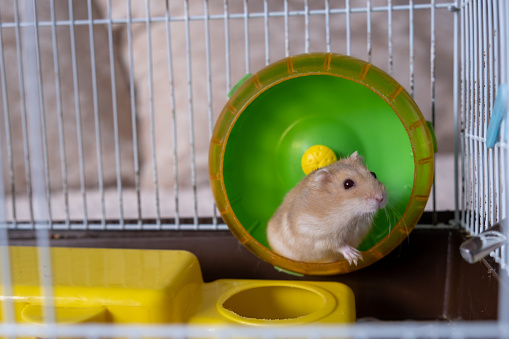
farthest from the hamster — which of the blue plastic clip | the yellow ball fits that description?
the blue plastic clip

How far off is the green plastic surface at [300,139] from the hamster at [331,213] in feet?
0.30

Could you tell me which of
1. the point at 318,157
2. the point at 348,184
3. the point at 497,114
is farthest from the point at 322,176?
the point at 497,114

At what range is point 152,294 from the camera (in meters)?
1.08

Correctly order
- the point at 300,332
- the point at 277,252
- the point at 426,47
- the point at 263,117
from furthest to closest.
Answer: the point at 426,47 < the point at 263,117 < the point at 277,252 < the point at 300,332

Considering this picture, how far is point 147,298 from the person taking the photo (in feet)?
3.53

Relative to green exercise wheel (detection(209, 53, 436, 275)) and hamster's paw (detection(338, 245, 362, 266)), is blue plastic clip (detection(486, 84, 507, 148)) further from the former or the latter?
hamster's paw (detection(338, 245, 362, 266))

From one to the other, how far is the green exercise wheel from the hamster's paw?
0.11 feet

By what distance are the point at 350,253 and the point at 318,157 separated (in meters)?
0.30

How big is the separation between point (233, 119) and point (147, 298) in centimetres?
47

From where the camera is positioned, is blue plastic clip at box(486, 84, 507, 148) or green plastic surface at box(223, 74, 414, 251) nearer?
blue plastic clip at box(486, 84, 507, 148)

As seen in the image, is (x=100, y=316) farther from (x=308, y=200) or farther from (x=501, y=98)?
(x=501, y=98)

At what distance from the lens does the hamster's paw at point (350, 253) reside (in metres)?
1.26

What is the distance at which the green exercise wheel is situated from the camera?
127cm

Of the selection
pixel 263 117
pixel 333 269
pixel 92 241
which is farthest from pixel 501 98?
pixel 92 241
